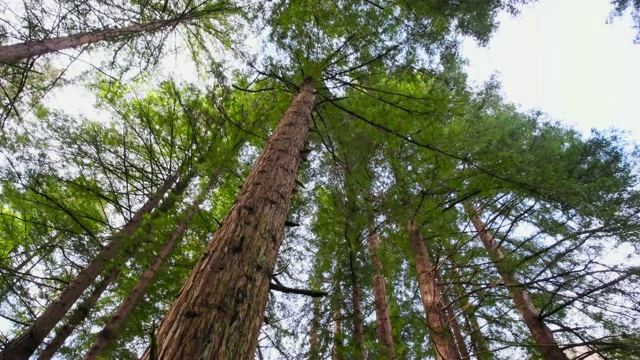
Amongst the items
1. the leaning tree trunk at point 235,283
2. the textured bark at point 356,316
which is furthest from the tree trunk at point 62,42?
the textured bark at point 356,316

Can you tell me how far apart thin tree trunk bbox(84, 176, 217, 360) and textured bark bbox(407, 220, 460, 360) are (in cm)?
394

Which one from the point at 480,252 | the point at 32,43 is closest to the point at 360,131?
the point at 480,252

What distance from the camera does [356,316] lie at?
17.7 ft

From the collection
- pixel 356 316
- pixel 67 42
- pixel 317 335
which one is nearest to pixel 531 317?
pixel 356 316

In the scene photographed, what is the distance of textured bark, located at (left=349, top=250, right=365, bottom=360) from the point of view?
16.1 ft

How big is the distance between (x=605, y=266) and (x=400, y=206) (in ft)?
10.4

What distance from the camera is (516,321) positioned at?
796cm

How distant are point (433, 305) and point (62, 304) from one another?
221 inches

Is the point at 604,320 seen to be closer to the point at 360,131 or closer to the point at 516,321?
the point at 516,321

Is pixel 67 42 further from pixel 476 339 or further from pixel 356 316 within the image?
pixel 476 339

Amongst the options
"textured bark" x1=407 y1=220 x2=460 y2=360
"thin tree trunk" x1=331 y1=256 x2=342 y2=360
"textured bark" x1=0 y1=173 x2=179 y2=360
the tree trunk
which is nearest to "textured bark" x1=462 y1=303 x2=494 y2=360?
"textured bark" x1=407 y1=220 x2=460 y2=360

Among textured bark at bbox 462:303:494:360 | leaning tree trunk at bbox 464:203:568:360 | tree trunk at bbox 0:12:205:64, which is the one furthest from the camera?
textured bark at bbox 462:303:494:360

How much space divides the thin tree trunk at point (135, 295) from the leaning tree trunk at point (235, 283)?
274 cm

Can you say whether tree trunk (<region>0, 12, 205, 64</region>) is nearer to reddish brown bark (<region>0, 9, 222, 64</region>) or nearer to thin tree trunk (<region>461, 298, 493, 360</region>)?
reddish brown bark (<region>0, 9, 222, 64</region>)
